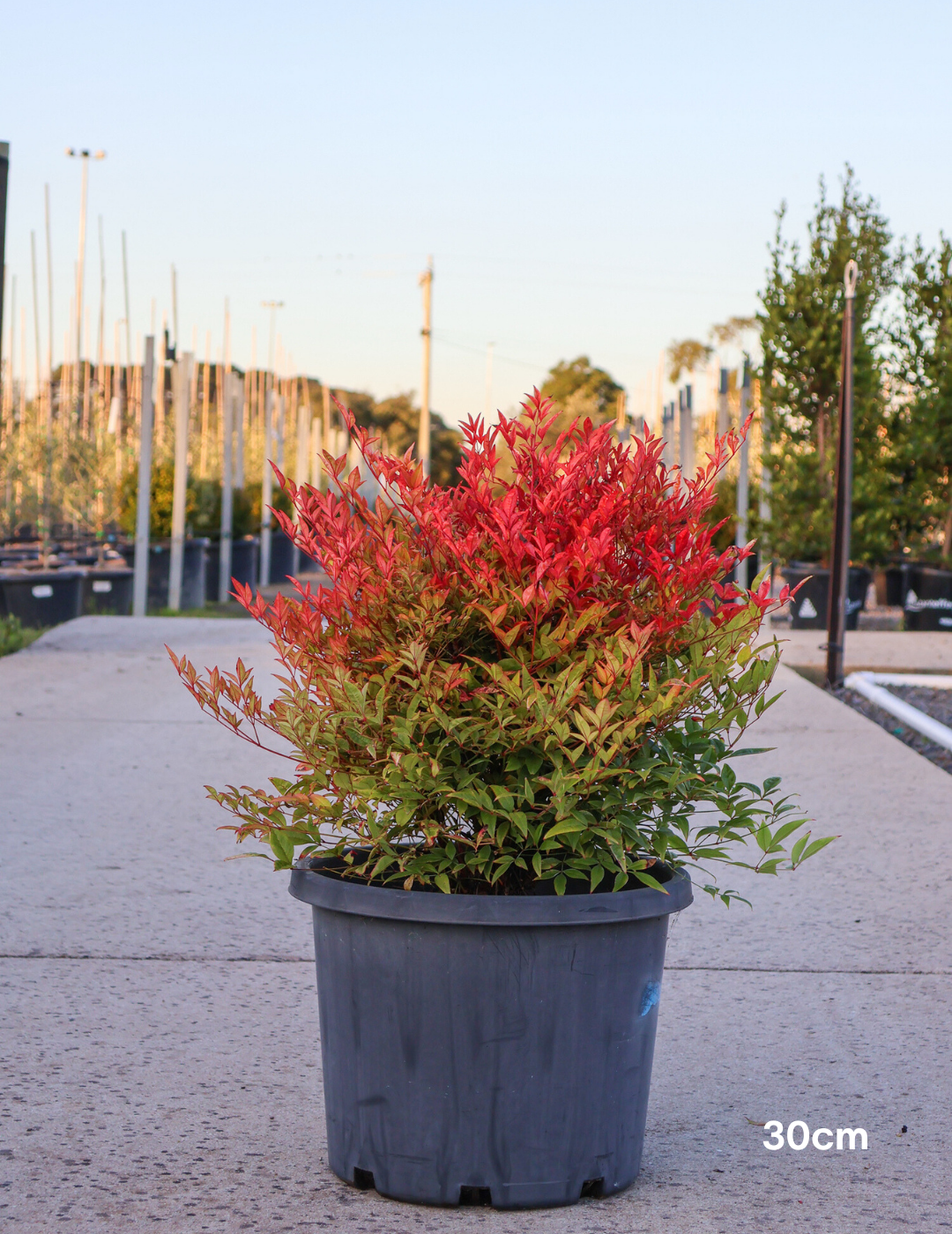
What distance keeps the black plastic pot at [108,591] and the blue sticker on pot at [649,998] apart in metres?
15.2

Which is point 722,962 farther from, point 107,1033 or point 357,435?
point 357,435

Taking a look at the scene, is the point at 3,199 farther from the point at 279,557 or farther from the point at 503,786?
the point at 279,557

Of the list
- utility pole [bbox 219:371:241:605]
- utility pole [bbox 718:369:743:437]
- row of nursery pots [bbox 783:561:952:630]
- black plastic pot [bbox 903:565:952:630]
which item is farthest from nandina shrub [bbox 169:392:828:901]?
utility pole [bbox 219:371:241:605]

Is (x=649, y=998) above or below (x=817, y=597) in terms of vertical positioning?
below

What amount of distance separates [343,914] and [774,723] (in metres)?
7.23

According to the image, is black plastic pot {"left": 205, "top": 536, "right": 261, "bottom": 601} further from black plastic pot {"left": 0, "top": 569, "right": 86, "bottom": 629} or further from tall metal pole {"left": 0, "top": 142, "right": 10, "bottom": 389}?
tall metal pole {"left": 0, "top": 142, "right": 10, "bottom": 389}

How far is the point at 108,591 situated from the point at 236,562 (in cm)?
654

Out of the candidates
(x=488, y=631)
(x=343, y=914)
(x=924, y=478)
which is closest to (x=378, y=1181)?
(x=343, y=914)

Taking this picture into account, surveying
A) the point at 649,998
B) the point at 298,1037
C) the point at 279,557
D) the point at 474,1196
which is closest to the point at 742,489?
the point at 279,557

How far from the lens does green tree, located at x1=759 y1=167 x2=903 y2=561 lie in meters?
18.1

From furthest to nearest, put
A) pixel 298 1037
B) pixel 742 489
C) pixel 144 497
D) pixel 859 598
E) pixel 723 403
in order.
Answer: pixel 723 403, pixel 742 489, pixel 144 497, pixel 859 598, pixel 298 1037

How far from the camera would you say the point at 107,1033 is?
3865 millimetres

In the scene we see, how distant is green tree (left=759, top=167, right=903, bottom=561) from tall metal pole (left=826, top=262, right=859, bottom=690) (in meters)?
6.04

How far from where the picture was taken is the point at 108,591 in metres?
18.0
